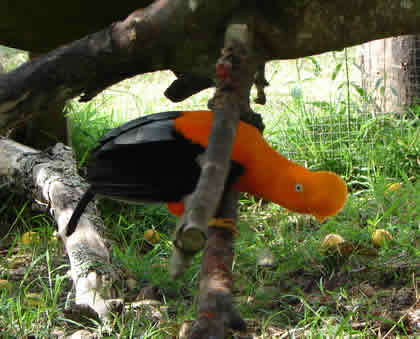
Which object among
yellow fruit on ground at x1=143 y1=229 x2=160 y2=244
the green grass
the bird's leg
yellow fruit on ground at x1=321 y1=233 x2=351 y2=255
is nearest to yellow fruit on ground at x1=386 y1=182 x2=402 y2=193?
the green grass

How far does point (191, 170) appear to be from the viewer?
5.49 feet

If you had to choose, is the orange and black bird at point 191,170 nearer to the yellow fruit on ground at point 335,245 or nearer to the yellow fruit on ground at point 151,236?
the yellow fruit on ground at point 335,245

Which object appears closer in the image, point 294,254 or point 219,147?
point 219,147

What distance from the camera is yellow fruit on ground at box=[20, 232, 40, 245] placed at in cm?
269

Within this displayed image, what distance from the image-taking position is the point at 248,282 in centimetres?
223

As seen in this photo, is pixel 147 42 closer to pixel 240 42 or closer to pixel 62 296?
pixel 240 42

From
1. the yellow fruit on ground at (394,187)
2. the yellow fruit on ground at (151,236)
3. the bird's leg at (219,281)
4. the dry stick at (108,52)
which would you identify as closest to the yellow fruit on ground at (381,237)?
the yellow fruit on ground at (394,187)

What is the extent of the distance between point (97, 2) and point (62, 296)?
1226mm

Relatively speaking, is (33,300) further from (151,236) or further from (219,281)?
(219,281)

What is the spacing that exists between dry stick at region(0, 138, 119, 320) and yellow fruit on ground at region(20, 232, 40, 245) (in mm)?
186

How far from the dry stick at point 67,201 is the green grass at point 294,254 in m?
0.10

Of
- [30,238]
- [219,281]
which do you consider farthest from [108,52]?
[30,238]

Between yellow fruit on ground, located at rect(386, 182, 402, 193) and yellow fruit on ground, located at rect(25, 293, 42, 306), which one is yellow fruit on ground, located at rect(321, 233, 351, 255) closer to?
yellow fruit on ground, located at rect(386, 182, 402, 193)

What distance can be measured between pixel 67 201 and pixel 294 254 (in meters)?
1.08
